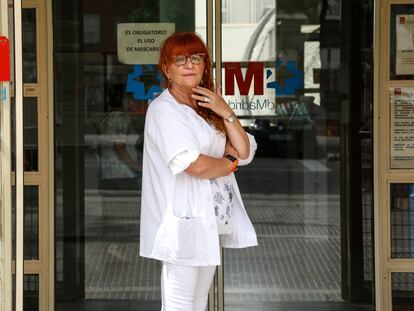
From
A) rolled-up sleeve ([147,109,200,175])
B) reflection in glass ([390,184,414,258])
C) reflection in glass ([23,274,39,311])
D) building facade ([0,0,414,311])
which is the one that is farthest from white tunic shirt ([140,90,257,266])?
reflection in glass ([390,184,414,258])

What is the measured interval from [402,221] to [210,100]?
2082 mm

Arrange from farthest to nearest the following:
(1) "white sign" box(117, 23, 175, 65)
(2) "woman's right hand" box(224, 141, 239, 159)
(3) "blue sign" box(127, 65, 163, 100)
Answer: (3) "blue sign" box(127, 65, 163, 100)
(1) "white sign" box(117, 23, 175, 65)
(2) "woman's right hand" box(224, 141, 239, 159)

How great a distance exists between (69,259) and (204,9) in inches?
73.7

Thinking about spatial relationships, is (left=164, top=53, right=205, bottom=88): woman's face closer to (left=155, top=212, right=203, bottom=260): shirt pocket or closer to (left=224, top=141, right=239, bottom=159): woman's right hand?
(left=224, top=141, right=239, bottom=159): woman's right hand

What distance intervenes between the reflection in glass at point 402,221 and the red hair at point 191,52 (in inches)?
Result: 72.0

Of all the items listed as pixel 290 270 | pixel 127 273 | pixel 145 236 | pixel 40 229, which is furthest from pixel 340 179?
pixel 145 236

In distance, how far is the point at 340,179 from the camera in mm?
5688

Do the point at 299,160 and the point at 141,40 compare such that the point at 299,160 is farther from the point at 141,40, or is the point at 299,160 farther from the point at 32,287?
the point at 32,287

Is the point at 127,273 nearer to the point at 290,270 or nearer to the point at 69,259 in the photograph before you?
the point at 69,259

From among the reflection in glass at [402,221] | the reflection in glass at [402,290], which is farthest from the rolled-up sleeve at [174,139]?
the reflection in glass at [402,290]

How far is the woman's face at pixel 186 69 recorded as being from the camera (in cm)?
330

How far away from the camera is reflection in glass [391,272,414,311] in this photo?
4.89 m

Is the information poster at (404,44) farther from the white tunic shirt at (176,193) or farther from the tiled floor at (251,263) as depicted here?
the white tunic shirt at (176,193)

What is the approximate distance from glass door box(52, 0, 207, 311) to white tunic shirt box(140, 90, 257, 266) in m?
1.92
